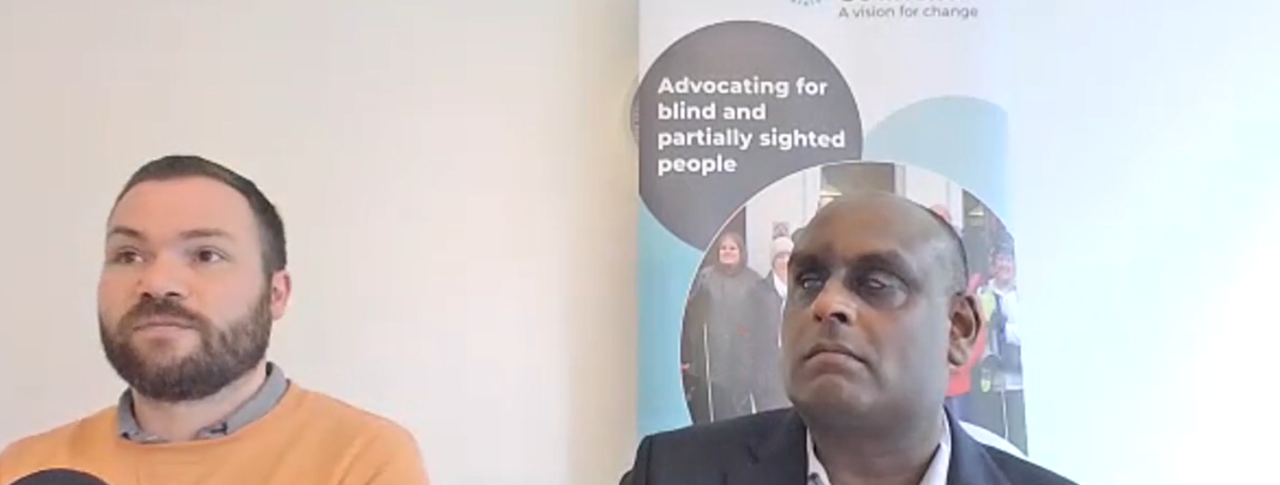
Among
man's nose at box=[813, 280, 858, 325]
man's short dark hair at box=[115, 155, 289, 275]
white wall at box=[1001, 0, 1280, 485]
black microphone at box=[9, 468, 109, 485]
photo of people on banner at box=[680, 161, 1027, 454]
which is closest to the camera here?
black microphone at box=[9, 468, 109, 485]

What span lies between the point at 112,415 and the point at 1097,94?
5.64ft

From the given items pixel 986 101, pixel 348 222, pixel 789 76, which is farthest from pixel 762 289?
pixel 348 222

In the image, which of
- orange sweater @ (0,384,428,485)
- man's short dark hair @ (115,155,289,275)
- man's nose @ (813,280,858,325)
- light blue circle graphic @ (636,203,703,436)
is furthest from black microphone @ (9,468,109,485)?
light blue circle graphic @ (636,203,703,436)

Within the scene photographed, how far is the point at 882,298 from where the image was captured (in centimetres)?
144

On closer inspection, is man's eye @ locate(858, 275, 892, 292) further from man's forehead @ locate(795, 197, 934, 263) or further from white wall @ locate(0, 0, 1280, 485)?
white wall @ locate(0, 0, 1280, 485)

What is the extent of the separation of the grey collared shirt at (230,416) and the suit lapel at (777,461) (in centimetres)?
58

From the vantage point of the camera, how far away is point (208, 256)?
1494mm

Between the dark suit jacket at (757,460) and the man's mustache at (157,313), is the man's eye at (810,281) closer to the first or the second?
the dark suit jacket at (757,460)

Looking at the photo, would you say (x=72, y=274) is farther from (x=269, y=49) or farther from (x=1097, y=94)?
(x=1097, y=94)

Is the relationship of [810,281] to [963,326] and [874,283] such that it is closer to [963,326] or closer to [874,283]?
[874,283]

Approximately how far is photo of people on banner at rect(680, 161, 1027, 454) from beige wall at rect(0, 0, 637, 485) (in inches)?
6.2

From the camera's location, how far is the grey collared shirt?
4.95ft

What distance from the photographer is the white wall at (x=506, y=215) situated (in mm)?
2131

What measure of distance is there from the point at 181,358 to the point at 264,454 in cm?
15
